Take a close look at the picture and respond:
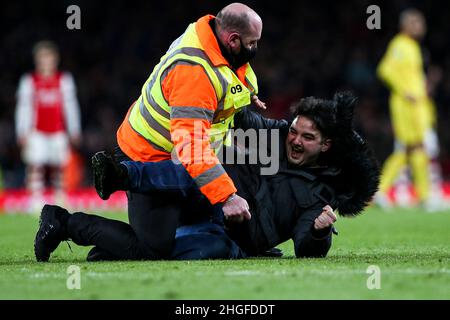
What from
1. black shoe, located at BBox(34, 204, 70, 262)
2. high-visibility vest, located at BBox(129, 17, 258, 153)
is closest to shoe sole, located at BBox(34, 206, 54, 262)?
black shoe, located at BBox(34, 204, 70, 262)

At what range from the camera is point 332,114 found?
6301 millimetres

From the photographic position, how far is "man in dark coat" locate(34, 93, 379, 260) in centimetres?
604

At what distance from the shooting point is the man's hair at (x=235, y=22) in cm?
580

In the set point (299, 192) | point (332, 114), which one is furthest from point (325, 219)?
point (332, 114)

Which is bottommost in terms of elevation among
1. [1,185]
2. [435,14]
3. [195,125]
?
[1,185]

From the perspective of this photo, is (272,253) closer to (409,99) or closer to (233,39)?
(233,39)

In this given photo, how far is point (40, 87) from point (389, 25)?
25.9 ft

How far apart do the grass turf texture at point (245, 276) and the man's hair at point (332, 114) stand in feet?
2.59

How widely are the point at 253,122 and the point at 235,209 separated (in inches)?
40.9

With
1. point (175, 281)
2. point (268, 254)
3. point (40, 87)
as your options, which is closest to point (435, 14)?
point (40, 87)
